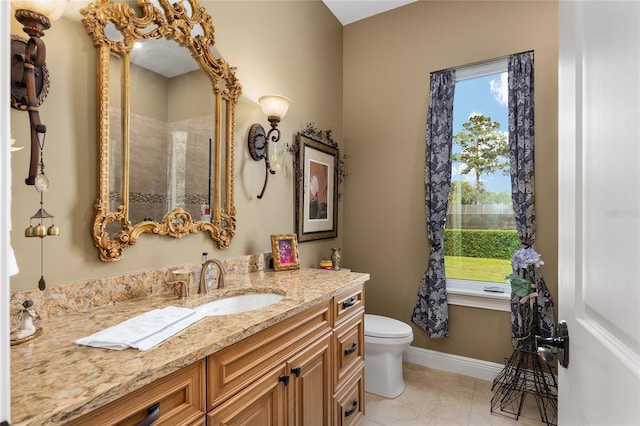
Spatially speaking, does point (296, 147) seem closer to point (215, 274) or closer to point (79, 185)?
point (215, 274)

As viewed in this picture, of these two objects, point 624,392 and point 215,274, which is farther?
point 215,274

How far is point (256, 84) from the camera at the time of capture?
2.09 m

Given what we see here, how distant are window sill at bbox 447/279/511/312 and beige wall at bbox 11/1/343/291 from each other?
43.9 inches

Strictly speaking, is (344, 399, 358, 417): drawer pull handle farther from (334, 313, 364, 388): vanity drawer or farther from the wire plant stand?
the wire plant stand

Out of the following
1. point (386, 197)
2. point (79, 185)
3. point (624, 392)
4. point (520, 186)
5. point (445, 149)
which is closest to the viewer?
point (624, 392)

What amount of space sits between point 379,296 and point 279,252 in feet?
4.42

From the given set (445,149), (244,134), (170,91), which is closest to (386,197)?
(445,149)

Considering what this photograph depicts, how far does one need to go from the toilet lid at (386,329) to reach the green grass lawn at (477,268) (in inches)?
27.8

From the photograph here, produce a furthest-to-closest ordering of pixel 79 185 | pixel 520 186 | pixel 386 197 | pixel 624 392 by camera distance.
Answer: pixel 386 197 < pixel 520 186 < pixel 79 185 < pixel 624 392

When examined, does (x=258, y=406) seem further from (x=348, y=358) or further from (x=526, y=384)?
(x=526, y=384)

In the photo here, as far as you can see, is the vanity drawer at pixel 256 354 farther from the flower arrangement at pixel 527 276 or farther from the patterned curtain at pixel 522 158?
the patterned curtain at pixel 522 158

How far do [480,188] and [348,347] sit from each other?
1.77 meters

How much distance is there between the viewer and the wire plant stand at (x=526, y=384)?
215 cm

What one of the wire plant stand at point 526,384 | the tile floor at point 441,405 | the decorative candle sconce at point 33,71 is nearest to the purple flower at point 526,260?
the wire plant stand at point 526,384
